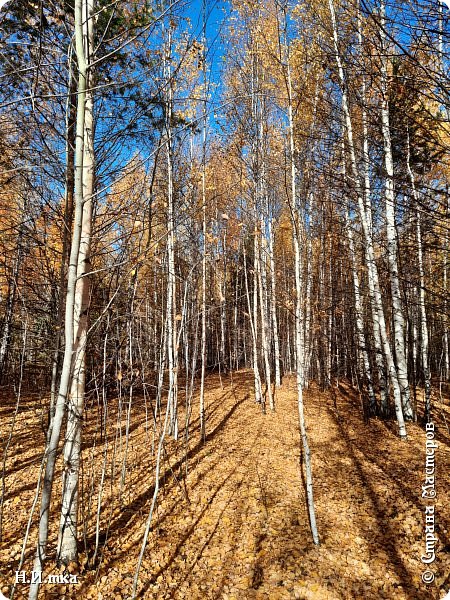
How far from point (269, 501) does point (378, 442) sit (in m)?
2.70

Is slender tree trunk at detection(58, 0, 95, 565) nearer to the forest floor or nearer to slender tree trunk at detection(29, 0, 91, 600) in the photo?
the forest floor

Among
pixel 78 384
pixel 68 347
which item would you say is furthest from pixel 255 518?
pixel 68 347

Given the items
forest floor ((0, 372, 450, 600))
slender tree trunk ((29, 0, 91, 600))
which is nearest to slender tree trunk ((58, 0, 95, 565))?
forest floor ((0, 372, 450, 600))

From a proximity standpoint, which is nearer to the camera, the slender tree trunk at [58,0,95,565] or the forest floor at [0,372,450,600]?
the slender tree trunk at [58,0,95,565]

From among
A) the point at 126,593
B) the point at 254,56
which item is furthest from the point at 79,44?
the point at 254,56

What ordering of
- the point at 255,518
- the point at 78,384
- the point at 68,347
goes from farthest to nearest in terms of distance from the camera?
the point at 255,518 < the point at 78,384 < the point at 68,347

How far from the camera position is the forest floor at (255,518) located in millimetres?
2914

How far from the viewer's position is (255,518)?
A: 387 cm

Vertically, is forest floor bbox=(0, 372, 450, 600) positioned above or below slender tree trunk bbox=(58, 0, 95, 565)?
below

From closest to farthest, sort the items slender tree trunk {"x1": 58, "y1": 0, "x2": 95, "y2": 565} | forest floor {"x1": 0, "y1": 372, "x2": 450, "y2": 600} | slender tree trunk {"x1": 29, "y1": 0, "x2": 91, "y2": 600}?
slender tree trunk {"x1": 29, "y1": 0, "x2": 91, "y2": 600}
slender tree trunk {"x1": 58, "y1": 0, "x2": 95, "y2": 565}
forest floor {"x1": 0, "y1": 372, "x2": 450, "y2": 600}

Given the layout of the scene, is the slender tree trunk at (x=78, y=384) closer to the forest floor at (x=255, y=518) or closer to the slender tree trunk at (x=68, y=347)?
the forest floor at (x=255, y=518)

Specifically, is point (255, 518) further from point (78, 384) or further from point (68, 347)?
point (68, 347)

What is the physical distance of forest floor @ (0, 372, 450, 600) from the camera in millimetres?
2914

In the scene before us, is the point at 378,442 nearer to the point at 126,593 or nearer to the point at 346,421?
the point at 346,421
